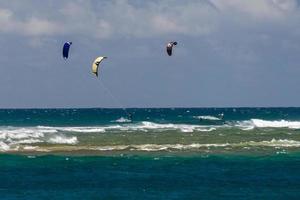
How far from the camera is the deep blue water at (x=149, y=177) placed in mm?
26438

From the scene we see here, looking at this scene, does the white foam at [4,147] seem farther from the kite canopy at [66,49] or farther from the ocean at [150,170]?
the kite canopy at [66,49]

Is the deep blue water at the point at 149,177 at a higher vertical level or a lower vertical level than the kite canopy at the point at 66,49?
lower

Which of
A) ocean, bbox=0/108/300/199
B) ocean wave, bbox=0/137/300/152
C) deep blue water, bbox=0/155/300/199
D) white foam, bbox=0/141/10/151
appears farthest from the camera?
white foam, bbox=0/141/10/151

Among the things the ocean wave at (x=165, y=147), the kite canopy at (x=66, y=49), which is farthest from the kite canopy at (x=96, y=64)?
the ocean wave at (x=165, y=147)

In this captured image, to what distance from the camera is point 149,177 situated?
3033 centimetres

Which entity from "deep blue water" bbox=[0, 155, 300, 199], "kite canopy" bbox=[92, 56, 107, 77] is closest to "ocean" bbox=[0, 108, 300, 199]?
"deep blue water" bbox=[0, 155, 300, 199]

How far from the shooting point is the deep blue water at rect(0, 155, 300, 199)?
1041 inches

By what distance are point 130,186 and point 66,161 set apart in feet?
27.9

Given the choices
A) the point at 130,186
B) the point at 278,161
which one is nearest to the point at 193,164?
the point at 278,161

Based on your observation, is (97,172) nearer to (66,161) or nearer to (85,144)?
(66,161)

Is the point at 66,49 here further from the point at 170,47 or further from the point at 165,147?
the point at 165,147

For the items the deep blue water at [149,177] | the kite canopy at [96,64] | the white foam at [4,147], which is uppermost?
the kite canopy at [96,64]

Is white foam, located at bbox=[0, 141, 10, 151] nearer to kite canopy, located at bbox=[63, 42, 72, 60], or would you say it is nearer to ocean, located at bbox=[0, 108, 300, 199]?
ocean, located at bbox=[0, 108, 300, 199]

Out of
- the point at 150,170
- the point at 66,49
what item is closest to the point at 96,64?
the point at 66,49
